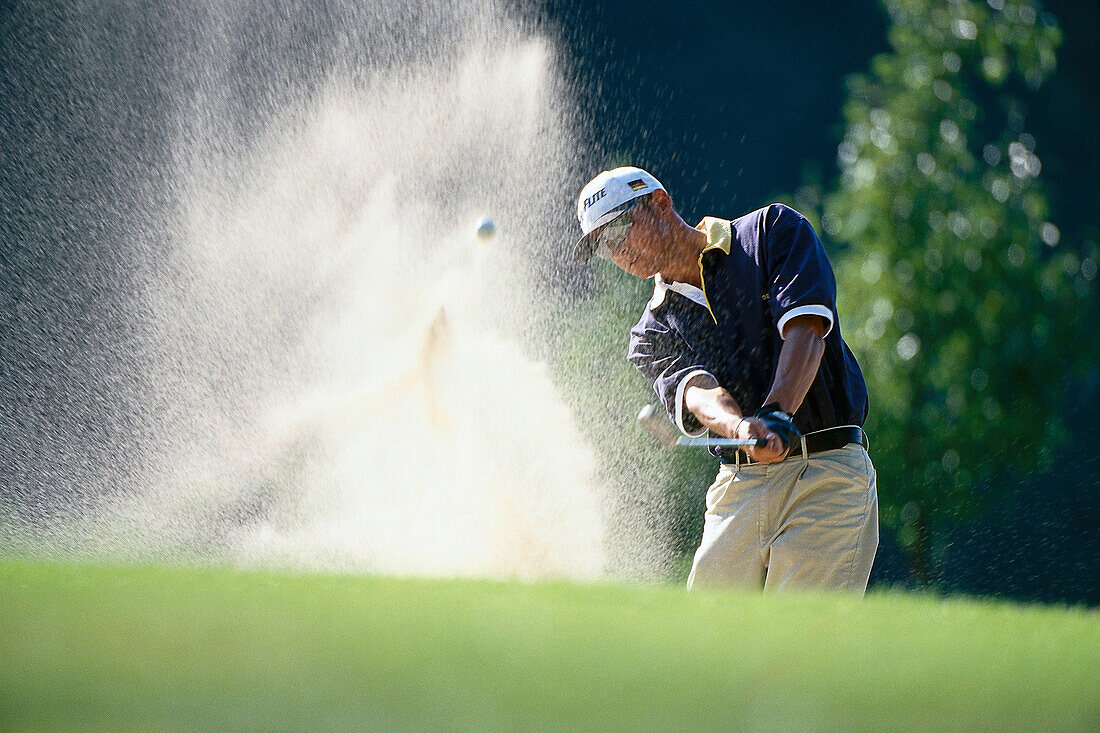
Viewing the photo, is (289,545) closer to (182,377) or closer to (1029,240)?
(182,377)

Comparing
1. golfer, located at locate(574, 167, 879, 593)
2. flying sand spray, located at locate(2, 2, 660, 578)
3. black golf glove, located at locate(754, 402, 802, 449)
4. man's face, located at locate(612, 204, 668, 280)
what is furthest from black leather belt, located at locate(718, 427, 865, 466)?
flying sand spray, located at locate(2, 2, 660, 578)

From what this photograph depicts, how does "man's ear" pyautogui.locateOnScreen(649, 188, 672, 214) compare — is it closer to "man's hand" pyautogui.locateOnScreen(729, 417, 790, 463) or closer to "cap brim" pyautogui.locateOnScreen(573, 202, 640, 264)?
"cap brim" pyautogui.locateOnScreen(573, 202, 640, 264)

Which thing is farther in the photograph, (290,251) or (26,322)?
(26,322)

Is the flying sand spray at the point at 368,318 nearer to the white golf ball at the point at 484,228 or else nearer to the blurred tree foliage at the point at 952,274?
the white golf ball at the point at 484,228

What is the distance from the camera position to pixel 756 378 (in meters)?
3.03

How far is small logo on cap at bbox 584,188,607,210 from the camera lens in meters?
3.07

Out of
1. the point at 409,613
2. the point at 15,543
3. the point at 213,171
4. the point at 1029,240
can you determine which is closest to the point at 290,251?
the point at 213,171

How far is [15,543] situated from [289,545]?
244 centimetres

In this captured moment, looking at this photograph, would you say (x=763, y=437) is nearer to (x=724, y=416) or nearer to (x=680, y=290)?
(x=724, y=416)

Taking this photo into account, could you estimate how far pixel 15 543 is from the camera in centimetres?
906

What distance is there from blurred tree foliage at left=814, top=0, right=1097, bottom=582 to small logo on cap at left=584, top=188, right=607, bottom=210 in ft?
22.2

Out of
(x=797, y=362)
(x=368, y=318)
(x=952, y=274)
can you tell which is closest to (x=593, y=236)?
(x=797, y=362)

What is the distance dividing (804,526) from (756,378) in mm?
463

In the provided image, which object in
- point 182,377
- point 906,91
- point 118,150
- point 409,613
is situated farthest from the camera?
point 182,377
